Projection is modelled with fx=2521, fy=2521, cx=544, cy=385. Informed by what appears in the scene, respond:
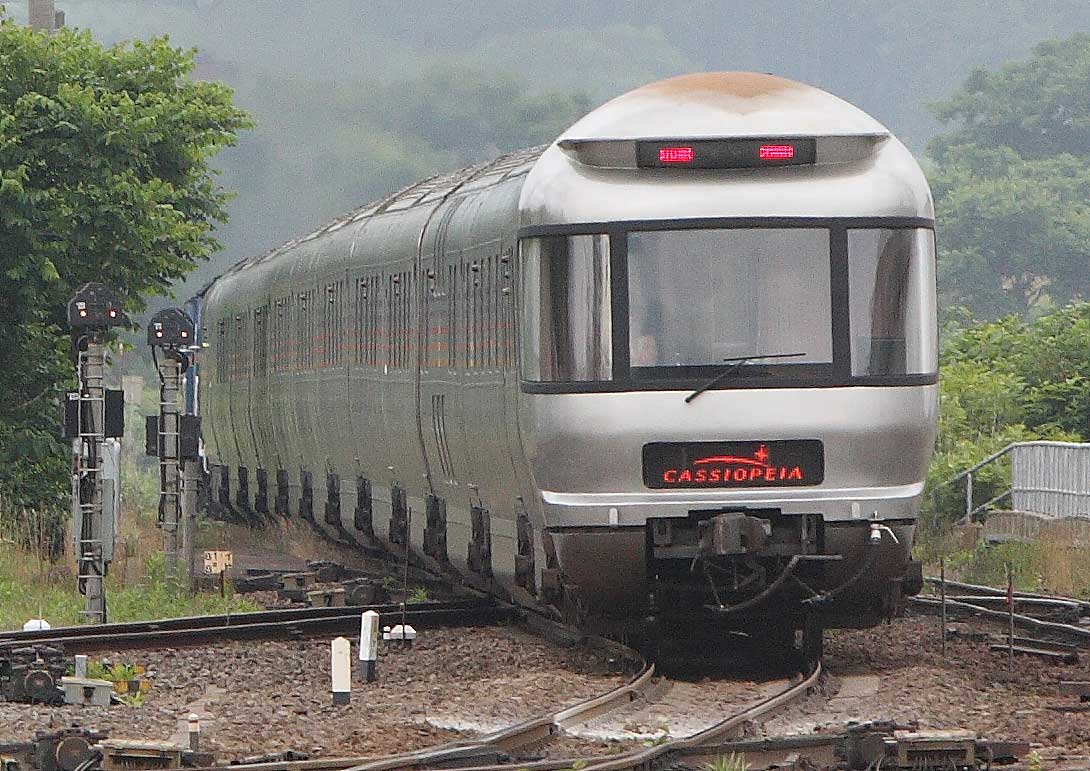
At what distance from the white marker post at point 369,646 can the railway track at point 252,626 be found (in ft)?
7.06

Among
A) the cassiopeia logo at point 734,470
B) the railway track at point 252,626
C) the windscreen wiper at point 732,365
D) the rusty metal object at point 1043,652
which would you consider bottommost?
the rusty metal object at point 1043,652

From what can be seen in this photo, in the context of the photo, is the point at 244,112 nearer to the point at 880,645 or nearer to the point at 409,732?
the point at 880,645

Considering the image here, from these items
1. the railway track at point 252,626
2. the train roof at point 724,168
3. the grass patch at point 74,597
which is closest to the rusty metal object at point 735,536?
the train roof at point 724,168

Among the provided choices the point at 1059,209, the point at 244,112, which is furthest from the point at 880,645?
the point at 1059,209

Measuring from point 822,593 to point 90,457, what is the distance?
7.65 meters

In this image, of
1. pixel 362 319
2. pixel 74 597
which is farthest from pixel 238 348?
pixel 362 319

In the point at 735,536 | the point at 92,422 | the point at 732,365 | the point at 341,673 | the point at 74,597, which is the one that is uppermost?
the point at 732,365

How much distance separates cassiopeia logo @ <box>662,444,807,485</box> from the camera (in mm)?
12758

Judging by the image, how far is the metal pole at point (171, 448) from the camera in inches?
838

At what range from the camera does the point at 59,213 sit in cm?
2664

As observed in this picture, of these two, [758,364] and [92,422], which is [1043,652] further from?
[92,422]

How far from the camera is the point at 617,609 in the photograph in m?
13.3

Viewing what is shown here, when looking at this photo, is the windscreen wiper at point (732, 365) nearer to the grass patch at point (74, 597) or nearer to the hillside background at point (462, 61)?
the grass patch at point (74, 597)

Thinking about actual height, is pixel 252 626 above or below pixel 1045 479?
below
